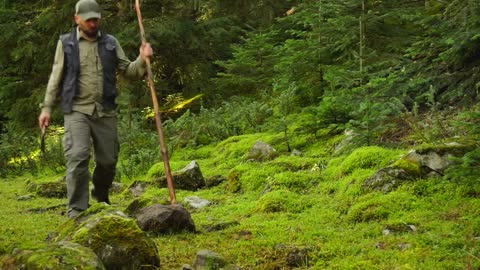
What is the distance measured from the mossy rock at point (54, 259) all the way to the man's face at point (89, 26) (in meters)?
3.07

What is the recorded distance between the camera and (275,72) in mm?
15602

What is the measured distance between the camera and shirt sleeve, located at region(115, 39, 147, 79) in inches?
255

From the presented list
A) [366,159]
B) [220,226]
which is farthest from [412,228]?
[366,159]

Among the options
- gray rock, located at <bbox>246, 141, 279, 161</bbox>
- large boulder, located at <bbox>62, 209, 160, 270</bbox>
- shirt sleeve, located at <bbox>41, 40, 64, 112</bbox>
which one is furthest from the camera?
gray rock, located at <bbox>246, 141, 279, 161</bbox>

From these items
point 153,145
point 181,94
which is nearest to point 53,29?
point 181,94

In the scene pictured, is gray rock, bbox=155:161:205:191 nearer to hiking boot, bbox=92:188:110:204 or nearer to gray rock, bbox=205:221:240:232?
hiking boot, bbox=92:188:110:204

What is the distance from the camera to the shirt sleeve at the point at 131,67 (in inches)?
255

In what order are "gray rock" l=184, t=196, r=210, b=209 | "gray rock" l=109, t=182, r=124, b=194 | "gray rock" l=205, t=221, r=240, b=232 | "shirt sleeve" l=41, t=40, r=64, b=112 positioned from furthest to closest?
"gray rock" l=109, t=182, r=124, b=194, "gray rock" l=184, t=196, r=210, b=209, "shirt sleeve" l=41, t=40, r=64, b=112, "gray rock" l=205, t=221, r=240, b=232

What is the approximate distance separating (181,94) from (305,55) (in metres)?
8.73

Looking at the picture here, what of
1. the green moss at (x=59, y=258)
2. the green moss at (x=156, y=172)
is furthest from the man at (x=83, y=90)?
the green moss at (x=156, y=172)

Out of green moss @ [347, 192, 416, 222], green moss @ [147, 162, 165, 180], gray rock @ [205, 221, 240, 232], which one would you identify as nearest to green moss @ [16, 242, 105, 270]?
gray rock @ [205, 221, 240, 232]

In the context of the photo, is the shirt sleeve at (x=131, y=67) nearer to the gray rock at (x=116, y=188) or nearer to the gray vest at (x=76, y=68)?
the gray vest at (x=76, y=68)

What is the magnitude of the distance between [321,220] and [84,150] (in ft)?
8.72

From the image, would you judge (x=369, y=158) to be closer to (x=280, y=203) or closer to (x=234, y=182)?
(x=280, y=203)
